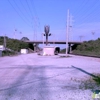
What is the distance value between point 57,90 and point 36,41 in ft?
380

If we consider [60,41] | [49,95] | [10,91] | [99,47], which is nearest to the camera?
[49,95]

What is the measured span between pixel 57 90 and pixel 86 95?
1384 millimetres

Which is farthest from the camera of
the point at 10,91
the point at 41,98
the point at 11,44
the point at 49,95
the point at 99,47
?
the point at 11,44

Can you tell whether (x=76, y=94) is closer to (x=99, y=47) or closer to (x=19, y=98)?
(x=19, y=98)

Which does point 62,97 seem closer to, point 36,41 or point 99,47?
point 99,47

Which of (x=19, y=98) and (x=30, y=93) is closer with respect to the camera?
(x=19, y=98)

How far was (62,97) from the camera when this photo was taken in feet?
23.9

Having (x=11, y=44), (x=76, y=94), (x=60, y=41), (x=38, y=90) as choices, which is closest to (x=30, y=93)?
(x=38, y=90)

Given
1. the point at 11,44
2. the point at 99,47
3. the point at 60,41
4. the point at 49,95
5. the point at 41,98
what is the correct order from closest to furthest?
the point at 41,98 < the point at 49,95 < the point at 99,47 < the point at 11,44 < the point at 60,41

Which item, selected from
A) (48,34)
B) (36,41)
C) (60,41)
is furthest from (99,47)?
(36,41)

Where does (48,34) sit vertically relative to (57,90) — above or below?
above

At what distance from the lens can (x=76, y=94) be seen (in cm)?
771

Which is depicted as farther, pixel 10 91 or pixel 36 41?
pixel 36 41

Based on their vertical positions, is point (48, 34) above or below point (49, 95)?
above
